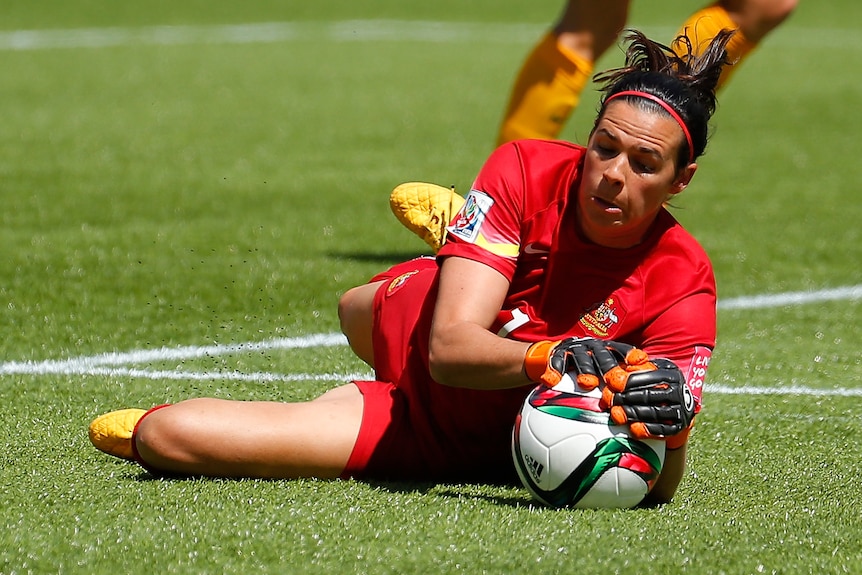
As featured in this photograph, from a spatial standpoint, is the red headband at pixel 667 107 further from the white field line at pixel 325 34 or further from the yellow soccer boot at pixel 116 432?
the white field line at pixel 325 34

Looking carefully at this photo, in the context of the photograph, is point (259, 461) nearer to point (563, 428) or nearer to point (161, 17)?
point (563, 428)

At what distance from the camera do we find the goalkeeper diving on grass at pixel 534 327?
328cm

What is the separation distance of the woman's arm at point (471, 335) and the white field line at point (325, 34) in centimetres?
1045

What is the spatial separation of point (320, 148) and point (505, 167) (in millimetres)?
5652

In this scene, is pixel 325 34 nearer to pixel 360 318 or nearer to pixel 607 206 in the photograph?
pixel 360 318

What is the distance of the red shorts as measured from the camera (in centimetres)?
367

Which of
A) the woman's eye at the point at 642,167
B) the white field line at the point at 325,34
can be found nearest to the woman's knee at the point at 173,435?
the woman's eye at the point at 642,167

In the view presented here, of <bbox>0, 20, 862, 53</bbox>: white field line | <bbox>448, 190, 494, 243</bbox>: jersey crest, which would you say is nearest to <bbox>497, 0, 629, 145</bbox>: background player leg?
<bbox>448, 190, 494, 243</bbox>: jersey crest

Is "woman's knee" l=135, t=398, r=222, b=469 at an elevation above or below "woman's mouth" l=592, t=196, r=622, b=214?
below

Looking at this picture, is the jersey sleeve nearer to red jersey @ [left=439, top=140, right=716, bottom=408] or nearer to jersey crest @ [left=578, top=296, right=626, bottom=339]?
red jersey @ [left=439, top=140, right=716, bottom=408]

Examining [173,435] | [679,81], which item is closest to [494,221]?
[679,81]

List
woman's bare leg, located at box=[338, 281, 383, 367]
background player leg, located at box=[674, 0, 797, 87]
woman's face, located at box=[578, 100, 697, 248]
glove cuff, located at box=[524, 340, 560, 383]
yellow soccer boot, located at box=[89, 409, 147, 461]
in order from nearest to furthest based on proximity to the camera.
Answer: glove cuff, located at box=[524, 340, 560, 383] < woman's face, located at box=[578, 100, 697, 248] < yellow soccer boot, located at box=[89, 409, 147, 461] < woman's bare leg, located at box=[338, 281, 383, 367] < background player leg, located at box=[674, 0, 797, 87]

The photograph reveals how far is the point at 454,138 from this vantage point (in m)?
9.59

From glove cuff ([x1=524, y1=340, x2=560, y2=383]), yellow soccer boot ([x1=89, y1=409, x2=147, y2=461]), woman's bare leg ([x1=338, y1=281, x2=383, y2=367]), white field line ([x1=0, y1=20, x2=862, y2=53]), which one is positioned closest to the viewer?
glove cuff ([x1=524, y1=340, x2=560, y2=383])
